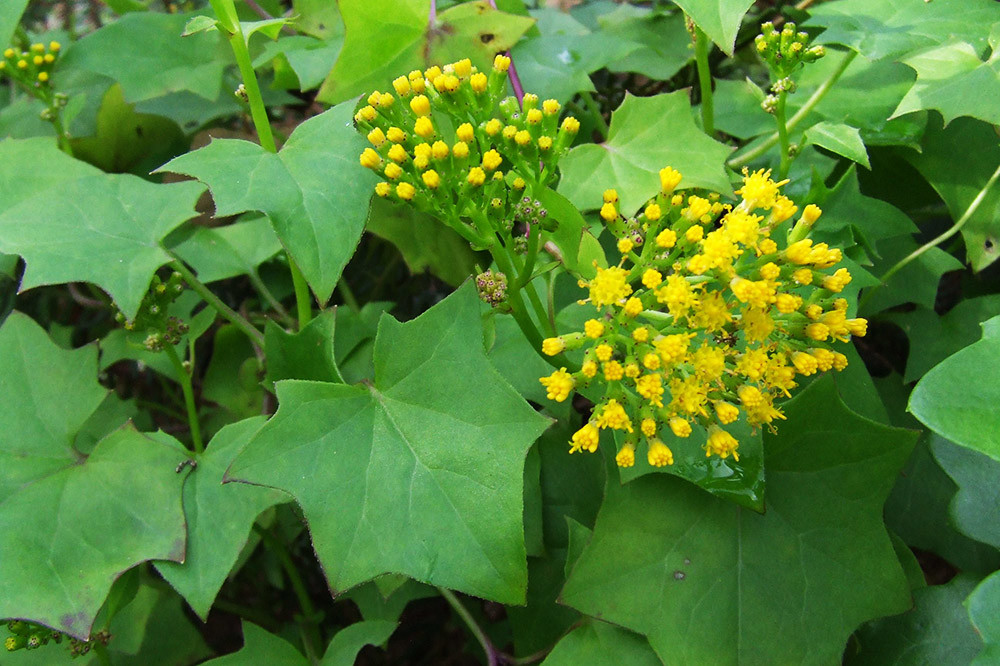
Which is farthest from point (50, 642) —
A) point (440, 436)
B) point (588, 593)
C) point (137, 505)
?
point (588, 593)

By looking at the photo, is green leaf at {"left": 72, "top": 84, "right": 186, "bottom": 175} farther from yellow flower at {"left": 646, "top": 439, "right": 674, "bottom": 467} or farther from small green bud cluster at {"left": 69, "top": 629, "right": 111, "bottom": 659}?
yellow flower at {"left": 646, "top": 439, "right": 674, "bottom": 467}

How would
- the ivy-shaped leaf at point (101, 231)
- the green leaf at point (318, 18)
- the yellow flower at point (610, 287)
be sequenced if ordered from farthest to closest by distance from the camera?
1. the green leaf at point (318, 18)
2. the ivy-shaped leaf at point (101, 231)
3. the yellow flower at point (610, 287)

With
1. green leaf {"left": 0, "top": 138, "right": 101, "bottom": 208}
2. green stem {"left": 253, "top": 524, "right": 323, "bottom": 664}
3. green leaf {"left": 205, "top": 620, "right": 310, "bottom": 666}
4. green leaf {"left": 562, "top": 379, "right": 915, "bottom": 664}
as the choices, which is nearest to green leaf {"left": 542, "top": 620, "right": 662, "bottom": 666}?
green leaf {"left": 562, "top": 379, "right": 915, "bottom": 664}

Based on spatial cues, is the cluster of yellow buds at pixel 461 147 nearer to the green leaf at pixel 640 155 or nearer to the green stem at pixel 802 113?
the green leaf at pixel 640 155

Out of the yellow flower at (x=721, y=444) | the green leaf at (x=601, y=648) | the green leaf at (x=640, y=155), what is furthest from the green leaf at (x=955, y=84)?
the green leaf at (x=601, y=648)

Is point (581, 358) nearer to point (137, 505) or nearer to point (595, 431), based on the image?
point (595, 431)

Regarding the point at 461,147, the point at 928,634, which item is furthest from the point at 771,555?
the point at 461,147

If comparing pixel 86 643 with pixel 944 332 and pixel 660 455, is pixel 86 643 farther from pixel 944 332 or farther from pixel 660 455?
pixel 944 332
